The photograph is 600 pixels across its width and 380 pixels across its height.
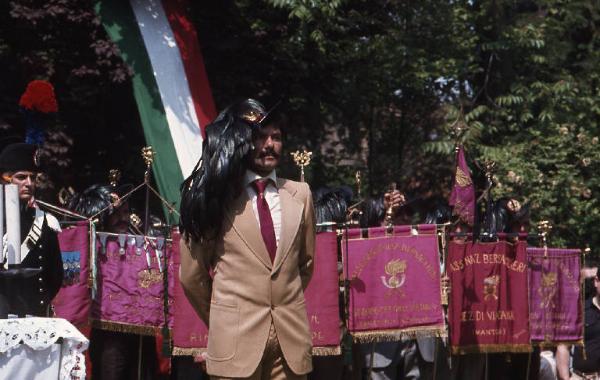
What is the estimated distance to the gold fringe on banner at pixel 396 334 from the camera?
9312mm

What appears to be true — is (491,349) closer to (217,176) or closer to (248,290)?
(248,290)

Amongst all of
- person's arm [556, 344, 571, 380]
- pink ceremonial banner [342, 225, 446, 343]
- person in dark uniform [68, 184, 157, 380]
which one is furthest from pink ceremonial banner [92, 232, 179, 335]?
person's arm [556, 344, 571, 380]

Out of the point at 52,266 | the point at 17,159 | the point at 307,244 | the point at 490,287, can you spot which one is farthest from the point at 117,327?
the point at 307,244

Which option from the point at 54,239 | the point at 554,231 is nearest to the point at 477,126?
the point at 554,231

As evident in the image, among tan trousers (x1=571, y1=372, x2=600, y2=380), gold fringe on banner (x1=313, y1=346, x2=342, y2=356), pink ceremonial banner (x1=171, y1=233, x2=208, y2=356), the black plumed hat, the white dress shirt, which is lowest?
tan trousers (x1=571, y1=372, x2=600, y2=380)

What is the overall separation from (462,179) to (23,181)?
4.05 m

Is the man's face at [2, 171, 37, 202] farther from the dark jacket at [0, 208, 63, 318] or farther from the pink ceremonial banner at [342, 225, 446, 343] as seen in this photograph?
the pink ceremonial banner at [342, 225, 446, 343]

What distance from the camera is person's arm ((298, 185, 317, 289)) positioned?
6007mm

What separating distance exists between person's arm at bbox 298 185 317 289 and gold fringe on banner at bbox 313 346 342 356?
291 cm

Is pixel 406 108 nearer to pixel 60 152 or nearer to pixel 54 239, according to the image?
pixel 60 152

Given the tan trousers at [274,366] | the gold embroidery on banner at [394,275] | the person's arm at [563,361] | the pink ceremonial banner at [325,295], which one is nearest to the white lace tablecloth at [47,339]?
the tan trousers at [274,366]

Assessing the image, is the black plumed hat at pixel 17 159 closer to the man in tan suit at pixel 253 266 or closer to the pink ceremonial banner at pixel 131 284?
the man in tan suit at pixel 253 266

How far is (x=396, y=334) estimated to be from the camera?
9.37 meters

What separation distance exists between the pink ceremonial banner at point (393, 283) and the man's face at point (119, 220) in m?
1.80
